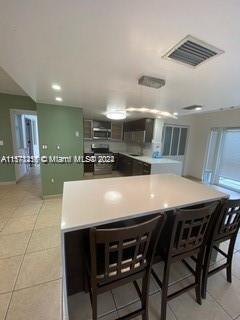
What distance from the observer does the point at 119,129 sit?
652 cm

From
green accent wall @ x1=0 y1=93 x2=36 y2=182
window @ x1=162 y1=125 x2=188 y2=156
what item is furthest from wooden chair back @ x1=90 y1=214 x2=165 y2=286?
window @ x1=162 y1=125 x2=188 y2=156

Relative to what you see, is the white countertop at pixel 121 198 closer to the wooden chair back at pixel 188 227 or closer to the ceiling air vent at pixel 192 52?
the wooden chair back at pixel 188 227

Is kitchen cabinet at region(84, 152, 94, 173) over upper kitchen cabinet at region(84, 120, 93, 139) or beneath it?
beneath

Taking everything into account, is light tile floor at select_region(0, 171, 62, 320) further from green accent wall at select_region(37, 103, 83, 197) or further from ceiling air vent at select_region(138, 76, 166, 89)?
ceiling air vent at select_region(138, 76, 166, 89)

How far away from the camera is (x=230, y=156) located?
4.94m

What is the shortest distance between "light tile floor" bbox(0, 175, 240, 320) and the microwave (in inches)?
165

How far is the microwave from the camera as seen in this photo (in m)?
6.03

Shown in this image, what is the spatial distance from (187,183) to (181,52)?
67.0 inches

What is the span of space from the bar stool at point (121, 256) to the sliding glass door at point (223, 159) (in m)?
4.94

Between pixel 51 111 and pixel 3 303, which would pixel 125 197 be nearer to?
pixel 3 303

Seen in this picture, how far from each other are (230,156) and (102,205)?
5185mm

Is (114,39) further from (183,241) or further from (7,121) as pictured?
(7,121)

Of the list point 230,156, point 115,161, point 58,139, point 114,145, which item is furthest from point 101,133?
point 230,156

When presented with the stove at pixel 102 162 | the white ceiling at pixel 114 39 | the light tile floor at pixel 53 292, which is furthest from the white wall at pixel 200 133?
the light tile floor at pixel 53 292
